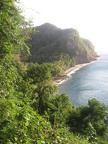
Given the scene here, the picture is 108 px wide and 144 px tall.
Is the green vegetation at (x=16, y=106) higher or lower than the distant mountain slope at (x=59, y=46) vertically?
lower

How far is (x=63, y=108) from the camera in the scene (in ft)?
84.3

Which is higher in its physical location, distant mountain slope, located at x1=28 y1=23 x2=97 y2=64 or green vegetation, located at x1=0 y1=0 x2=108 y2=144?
distant mountain slope, located at x1=28 y1=23 x2=97 y2=64

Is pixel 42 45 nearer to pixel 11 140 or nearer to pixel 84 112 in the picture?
pixel 84 112

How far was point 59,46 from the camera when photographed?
12750 centimetres

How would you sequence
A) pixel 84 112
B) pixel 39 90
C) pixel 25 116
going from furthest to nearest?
1. pixel 39 90
2. pixel 84 112
3. pixel 25 116

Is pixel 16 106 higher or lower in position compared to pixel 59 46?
lower

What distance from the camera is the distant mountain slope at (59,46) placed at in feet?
389

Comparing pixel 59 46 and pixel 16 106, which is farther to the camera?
pixel 59 46

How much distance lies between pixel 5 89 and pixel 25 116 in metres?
2.05

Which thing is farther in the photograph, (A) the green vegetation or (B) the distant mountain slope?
(B) the distant mountain slope

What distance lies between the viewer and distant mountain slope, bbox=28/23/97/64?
11850cm

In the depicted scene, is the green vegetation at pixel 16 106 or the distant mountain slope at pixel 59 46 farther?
the distant mountain slope at pixel 59 46

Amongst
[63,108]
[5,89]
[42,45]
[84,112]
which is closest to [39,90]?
[63,108]

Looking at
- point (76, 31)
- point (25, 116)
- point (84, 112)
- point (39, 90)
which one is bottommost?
point (84, 112)
